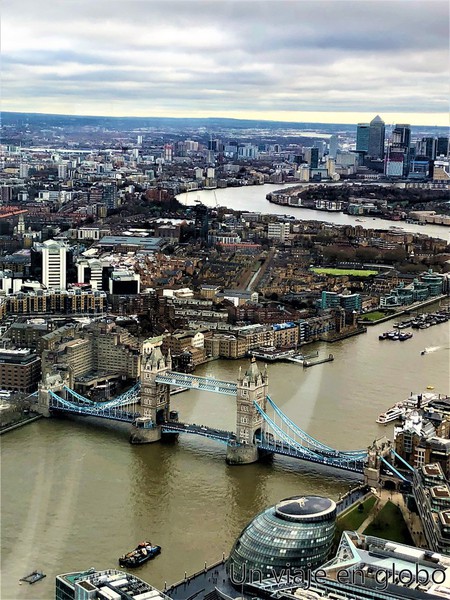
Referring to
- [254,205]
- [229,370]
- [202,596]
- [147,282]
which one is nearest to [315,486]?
[202,596]

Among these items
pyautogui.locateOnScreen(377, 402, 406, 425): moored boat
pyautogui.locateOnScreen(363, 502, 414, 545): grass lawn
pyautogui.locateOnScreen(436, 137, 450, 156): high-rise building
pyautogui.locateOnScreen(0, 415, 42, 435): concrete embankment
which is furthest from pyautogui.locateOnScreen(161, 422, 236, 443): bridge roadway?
pyautogui.locateOnScreen(436, 137, 450, 156): high-rise building

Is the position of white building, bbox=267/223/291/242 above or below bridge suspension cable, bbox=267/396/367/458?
above

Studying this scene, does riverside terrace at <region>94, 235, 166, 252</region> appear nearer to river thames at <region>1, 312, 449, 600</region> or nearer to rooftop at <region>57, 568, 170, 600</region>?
river thames at <region>1, 312, 449, 600</region>

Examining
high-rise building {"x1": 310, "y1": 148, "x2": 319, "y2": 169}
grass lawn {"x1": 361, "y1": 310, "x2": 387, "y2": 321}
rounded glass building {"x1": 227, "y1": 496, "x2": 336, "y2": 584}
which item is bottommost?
grass lawn {"x1": 361, "y1": 310, "x2": 387, "y2": 321}

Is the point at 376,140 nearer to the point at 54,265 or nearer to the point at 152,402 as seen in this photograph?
the point at 54,265

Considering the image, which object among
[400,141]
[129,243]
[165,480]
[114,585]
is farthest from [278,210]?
[114,585]

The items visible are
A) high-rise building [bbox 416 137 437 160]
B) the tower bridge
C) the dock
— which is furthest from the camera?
high-rise building [bbox 416 137 437 160]

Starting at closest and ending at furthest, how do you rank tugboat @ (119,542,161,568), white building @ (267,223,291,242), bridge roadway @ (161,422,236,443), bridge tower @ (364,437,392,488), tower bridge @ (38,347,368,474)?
tugboat @ (119,542,161,568) < bridge tower @ (364,437,392,488) < tower bridge @ (38,347,368,474) < bridge roadway @ (161,422,236,443) < white building @ (267,223,291,242)
